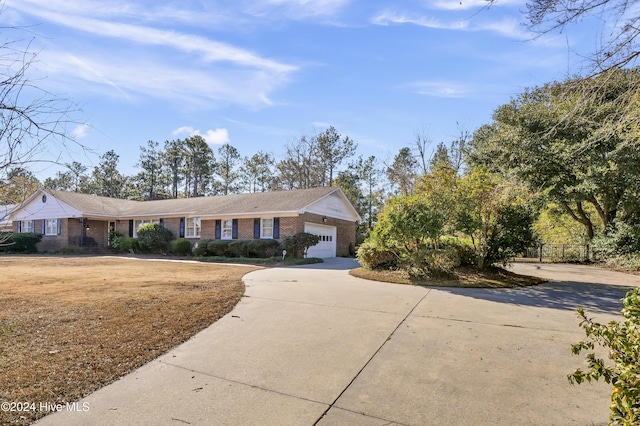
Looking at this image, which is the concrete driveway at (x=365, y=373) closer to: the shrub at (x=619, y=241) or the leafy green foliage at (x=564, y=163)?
the leafy green foliage at (x=564, y=163)

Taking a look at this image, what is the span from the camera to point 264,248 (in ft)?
61.5

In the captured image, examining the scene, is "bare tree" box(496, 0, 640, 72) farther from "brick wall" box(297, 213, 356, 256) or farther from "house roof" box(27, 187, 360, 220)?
"brick wall" box(297, 213, 356, 256)

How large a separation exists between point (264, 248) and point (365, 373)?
15.5 meters

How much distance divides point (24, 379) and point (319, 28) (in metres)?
8.62

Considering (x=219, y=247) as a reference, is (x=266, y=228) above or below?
above

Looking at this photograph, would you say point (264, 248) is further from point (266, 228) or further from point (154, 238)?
point (154, 238)

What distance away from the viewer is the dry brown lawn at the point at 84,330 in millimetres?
3279

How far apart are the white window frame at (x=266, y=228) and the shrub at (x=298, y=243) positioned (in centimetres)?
206

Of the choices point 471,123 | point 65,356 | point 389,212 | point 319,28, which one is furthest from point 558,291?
point 471,123

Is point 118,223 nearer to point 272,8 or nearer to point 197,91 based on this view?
point 197,91

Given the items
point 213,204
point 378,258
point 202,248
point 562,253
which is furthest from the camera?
point 213,204

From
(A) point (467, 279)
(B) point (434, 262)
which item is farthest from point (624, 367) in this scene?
(B) point (434, 262)

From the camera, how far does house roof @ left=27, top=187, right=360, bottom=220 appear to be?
2047cm

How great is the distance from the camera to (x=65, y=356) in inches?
152
